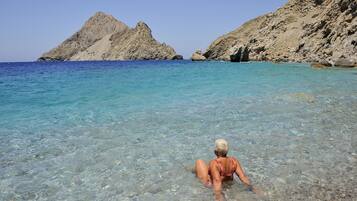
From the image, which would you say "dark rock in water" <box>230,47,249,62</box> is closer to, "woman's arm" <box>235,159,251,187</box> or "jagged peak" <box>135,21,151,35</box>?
"woman's arm" <box>235,159,251,187</box>

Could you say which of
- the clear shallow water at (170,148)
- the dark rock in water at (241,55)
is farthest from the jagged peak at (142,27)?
the clear shallow water at (170,148)

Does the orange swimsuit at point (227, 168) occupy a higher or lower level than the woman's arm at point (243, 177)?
higher

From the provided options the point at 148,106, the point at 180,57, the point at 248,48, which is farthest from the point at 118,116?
the point at 180,57

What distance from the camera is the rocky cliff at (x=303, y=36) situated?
59906 mm

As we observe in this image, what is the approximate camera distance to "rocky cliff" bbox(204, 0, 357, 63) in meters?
59.9

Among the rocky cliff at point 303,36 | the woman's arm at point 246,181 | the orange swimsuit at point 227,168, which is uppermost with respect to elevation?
the rocky cliff at point 303,36

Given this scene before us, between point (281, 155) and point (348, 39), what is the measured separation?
5318 centimetres

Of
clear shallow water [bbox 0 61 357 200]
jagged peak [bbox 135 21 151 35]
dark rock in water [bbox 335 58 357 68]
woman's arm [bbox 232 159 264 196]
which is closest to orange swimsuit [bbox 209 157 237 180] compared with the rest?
woman's arm [bbox 232 159 264 196]

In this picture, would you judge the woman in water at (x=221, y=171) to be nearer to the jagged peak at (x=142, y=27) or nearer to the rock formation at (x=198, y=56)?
the rock formation at (x=198, y=56)

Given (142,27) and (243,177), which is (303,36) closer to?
(243,177)

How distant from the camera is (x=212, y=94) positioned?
956 inches

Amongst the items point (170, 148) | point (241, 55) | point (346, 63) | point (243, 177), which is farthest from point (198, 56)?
point (243, 177)

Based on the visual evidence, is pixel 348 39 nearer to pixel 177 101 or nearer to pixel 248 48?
pixel 248 48

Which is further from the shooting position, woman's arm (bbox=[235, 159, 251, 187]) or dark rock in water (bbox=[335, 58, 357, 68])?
dark rock in water (bbox=[335, 58, 357, 68])
